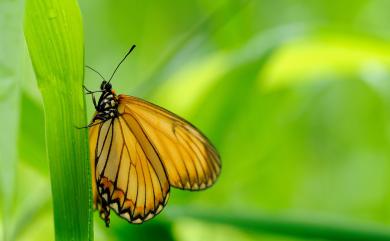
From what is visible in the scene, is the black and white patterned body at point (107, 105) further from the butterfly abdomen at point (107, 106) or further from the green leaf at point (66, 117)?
the green leaf at point (66, 117)

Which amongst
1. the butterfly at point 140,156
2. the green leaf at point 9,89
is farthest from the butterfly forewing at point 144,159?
the green leaf at point 9,89

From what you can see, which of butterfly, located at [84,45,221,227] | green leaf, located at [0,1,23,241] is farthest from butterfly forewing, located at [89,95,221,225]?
green leaf, located at [0,1,23,241]

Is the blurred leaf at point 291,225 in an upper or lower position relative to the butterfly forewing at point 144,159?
lower

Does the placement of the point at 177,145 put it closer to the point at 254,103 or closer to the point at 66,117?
the point at 254,103

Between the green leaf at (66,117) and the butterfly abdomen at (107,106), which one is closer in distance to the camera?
the green leaf at (66,117)

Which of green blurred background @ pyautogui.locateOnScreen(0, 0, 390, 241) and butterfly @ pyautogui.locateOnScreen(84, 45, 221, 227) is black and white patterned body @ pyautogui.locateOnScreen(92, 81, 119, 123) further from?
Result: green blurred background @ pyautogui.locateOnScreen(0, 0, 390, 241)

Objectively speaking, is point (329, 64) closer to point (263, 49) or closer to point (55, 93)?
point (263, 49)

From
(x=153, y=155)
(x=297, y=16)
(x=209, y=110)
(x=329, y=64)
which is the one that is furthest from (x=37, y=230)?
(x=297, y=16)

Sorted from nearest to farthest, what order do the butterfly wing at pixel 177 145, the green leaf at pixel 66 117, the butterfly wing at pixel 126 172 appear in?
the green leaf at pixel 66 117
the butterfly wing at pixel 126 172
the butterfly wing at pixel 177 145
